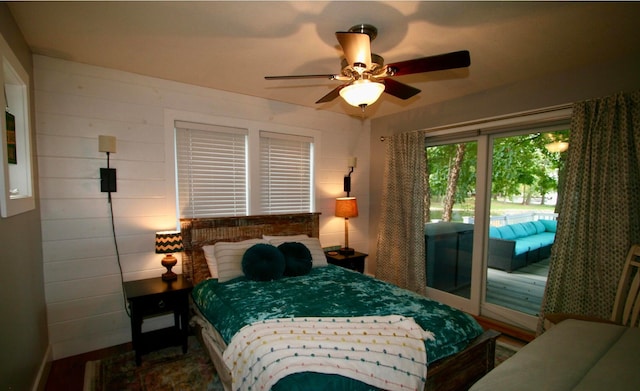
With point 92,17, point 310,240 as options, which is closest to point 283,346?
point 310,240

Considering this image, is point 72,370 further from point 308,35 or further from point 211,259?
point 308,35

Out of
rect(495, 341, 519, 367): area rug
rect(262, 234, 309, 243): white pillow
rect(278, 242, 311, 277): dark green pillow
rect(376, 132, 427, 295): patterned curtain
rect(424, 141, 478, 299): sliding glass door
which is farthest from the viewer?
rect(376, 132, 427, 295): patterned curtain

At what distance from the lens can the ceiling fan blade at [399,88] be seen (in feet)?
6.23

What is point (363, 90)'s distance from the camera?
5.41ft

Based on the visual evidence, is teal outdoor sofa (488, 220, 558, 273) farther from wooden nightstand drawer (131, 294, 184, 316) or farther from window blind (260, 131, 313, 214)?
wooden nightstand drawer (131, 294, 184, 316)

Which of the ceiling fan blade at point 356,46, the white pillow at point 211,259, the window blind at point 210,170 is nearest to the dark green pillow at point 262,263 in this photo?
the white pillow at point 211,259

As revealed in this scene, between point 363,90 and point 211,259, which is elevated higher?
point 363,90

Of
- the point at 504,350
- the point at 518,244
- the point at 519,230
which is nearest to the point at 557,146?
the point at 519,230

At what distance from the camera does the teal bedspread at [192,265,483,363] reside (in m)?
1.75

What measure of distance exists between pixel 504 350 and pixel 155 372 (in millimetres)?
2977

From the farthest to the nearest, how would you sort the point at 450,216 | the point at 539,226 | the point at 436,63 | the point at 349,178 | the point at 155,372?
1. the point at 349,178
2. the point at 450,216
3. the point at 539,226
4. the point at 155,372
5. the point at 436,63

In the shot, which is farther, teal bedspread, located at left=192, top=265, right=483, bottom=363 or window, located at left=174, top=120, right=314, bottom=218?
window, located at left=174, top=120, right=314, bottom=218

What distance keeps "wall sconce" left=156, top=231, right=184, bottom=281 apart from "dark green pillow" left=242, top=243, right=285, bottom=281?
0.60 m

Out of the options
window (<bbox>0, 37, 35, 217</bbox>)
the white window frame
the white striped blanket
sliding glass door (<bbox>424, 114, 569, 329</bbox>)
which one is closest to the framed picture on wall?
window (<bbox>0, 37, 35, 217</bbox>)
